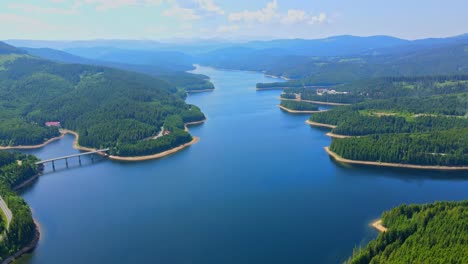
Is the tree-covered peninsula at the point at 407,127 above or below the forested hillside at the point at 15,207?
above

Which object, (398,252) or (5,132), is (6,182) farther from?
(398,252)

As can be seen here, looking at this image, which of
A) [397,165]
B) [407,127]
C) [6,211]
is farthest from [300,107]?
[6,211]

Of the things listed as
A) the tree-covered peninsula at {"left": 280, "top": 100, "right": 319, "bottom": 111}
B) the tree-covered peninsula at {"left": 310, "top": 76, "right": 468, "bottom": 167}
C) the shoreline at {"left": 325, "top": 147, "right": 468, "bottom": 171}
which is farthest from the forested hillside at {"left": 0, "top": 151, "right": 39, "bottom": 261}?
the tree-covered peninsula at {"left": 280, "top": 100, "right": 319, "bottom": 111}

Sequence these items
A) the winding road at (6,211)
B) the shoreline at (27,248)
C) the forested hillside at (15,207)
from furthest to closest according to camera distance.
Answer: the winding road at (6,211) → the forested hillside at (15,207) → the shoreline at (27,248)

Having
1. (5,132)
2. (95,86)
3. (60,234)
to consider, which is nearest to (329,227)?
(60,234)

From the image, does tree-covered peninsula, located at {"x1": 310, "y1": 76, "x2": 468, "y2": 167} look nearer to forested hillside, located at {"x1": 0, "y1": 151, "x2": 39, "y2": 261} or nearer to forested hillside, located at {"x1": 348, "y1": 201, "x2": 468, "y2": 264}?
forested hillside, located at {"x1": 348, "y1": 201, "x2": 468, "y2": 264}

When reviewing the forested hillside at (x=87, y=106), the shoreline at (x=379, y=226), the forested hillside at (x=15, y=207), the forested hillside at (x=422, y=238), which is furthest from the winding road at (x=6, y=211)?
the shoreline at (x=379, y=226)

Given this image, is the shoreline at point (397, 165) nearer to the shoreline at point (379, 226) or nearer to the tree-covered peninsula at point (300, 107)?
the shoreline at point (379, 226)
